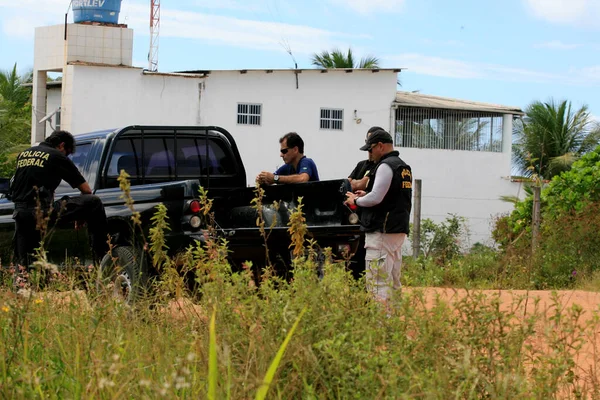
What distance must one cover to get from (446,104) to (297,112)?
614cm

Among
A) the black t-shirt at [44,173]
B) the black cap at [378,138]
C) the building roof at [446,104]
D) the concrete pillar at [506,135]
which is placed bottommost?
the black t-shirt at [44,173]

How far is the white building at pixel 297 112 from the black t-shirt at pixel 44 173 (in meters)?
25.6

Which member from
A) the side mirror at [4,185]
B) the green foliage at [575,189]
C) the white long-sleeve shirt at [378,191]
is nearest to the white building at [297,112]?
the green foliage at [575,189]

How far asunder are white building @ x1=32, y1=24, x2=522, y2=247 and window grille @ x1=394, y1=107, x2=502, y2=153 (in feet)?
0.13

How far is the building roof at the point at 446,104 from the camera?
3594 centimetres

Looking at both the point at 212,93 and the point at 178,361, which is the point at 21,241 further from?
the point at 212,93

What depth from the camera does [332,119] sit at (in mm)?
A: 36094

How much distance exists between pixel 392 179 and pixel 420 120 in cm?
3002

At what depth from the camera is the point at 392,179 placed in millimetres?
7484

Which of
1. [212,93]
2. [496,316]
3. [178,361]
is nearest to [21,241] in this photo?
[178,361]

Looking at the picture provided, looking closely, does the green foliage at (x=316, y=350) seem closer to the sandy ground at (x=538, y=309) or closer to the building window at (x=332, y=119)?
the sandy ground at (x=538, y=309)

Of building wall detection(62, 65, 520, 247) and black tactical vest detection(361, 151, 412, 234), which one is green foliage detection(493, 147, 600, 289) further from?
building wall detection(62, 65, 520, 247)

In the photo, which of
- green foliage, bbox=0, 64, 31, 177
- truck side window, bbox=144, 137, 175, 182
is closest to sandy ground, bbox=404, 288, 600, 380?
truck side window, bbox=144, 137, 175, 182

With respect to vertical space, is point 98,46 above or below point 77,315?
above
